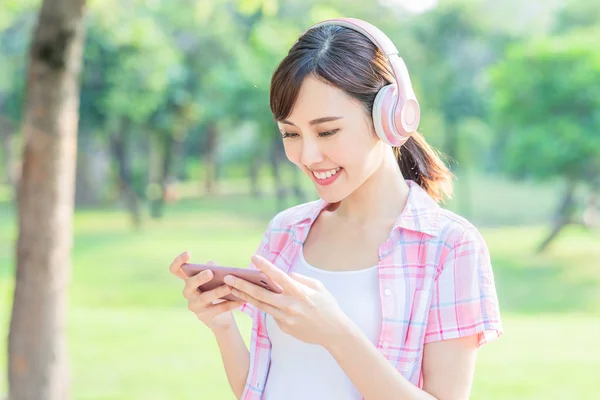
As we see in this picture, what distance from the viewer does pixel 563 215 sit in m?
9.17

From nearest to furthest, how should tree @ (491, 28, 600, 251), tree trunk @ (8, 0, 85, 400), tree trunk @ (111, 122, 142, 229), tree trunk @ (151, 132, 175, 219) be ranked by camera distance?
1. tree trunk @ (8, 0, 85, 400)
2. tree @ (491, 28, 600, 251)
3. tree trunk @ (111, 122, 142, 229)
4. tree trunk @ (151, 132, 175, 219)

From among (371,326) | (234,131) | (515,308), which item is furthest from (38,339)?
(234,131)

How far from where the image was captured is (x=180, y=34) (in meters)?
10.5

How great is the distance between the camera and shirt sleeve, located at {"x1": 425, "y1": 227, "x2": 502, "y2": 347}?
→ 3.72 feet

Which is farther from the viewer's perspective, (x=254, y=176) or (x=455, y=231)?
(x=254, y=176)

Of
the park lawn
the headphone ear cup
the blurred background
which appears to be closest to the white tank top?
the headphone ear cup

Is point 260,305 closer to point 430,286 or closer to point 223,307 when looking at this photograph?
point 223,307

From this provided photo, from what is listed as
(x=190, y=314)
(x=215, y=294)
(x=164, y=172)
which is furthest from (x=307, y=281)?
(x=164, y=172)

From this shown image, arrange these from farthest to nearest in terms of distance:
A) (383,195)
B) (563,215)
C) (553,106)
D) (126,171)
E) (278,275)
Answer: (126,171) → (563,215) → (553,106) → (383,195) → (278,275)

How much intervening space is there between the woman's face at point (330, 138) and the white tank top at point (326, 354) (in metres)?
0.13

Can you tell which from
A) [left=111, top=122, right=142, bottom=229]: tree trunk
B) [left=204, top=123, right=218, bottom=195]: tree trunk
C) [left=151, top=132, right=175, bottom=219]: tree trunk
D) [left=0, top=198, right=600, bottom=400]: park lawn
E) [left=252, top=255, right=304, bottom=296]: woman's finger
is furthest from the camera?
[left=204, top=123, right=218, bottom=195]: tree trunk

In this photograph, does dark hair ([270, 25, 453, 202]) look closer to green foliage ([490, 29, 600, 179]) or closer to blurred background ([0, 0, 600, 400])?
blurred background ([0, 0, 600, 400])

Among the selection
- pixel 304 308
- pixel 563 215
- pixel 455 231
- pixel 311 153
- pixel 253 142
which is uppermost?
pixel 253 142

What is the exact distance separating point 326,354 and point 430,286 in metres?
0.20
